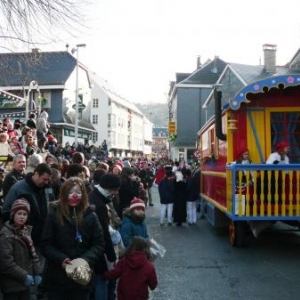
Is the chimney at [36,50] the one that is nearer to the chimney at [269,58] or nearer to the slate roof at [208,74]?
the chimney at [269,58]

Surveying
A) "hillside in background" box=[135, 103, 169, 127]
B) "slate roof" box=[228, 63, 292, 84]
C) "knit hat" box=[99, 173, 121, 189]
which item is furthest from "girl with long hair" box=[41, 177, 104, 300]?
"hillside in background" box=[135, 103, 169, 127]

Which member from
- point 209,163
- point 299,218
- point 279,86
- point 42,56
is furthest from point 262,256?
point 42,56

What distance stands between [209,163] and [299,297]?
7464 mm

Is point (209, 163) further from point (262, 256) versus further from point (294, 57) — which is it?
point (294, 57)

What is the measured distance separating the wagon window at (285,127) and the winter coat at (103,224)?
6394 mm

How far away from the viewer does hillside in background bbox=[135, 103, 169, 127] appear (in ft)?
420

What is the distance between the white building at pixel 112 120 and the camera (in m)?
69.2

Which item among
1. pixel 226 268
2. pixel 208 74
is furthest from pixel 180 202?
pixel 208 74

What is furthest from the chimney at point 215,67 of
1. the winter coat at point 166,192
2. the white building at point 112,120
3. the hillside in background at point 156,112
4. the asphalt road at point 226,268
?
the hillside in background at point 156,112

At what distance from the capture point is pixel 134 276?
4781mm

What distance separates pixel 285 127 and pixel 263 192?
2081mm

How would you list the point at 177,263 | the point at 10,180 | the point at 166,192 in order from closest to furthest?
the point at 10,180
the point at 177,263
the point at 166,192

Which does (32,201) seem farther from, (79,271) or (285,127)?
(285,127)

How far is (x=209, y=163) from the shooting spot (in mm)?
13727
